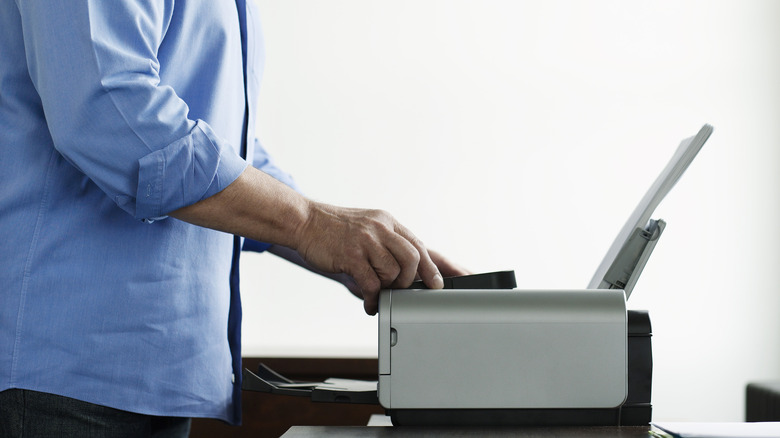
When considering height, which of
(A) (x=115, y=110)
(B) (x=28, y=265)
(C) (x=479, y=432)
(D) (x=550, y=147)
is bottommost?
(C) (x=479, y=432)

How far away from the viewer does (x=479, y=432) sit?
70cm

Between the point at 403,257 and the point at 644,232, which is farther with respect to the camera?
the point at 644,232

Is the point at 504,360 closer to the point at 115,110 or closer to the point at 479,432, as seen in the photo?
the point at 479,432

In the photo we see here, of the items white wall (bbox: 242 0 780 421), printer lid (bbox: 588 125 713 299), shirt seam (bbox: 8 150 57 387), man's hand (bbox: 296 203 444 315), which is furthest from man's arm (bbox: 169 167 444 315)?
white wall (bbox: 242 0 780 421)

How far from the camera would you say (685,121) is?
7.89ft

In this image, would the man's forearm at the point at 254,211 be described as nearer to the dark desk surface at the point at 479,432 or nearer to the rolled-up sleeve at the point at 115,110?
the rolled-up sleeve at the point at 115,110

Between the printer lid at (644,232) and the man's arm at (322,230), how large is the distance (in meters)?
0.26

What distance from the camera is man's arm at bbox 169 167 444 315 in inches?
28.6

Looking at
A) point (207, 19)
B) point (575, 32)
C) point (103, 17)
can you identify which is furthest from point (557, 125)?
point (103, 17)

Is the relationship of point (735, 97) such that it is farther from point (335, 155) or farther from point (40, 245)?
point (40, 245)

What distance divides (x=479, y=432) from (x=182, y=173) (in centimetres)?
40

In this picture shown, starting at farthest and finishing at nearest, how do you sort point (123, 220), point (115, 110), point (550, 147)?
point (550, 147), point (123, 220), point (115, 110)

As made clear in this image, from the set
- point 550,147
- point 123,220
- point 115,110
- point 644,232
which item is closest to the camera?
point 115,110

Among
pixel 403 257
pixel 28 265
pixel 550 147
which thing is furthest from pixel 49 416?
pixel 550 147
